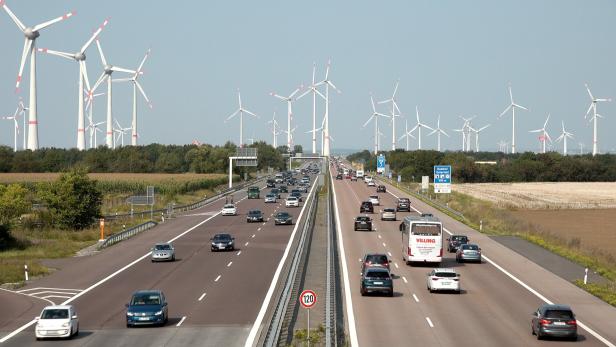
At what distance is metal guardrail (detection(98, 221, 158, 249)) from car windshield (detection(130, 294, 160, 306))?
31.8 meters

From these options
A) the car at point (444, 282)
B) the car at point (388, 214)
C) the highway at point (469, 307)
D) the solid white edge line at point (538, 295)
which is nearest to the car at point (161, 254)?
the highway at point (469, 307)

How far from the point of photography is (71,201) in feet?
260

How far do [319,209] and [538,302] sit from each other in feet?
186

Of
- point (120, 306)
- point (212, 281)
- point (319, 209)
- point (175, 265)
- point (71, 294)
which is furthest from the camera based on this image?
point (319, 209)

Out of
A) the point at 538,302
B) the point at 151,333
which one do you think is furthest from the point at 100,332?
the point at 538,302

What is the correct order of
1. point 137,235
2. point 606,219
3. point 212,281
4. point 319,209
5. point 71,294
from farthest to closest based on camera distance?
point 606,219, point 319,209, point 137,235, point 212,281, point 71,294

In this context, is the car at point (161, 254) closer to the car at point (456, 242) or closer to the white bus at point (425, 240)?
the white bus at point (425, 240)

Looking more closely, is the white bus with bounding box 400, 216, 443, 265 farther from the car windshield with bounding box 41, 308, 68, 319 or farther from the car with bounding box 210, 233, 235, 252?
the car windshield with bounding box 41, 308, 68, 319

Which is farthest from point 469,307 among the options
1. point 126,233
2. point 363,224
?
point 126,233

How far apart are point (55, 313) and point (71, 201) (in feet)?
163

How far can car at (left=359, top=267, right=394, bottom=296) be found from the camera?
4025 centimetres

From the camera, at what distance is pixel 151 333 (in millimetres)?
31734

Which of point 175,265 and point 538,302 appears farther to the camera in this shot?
point 175,265

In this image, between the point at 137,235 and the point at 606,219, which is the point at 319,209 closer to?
the point at 137,235
